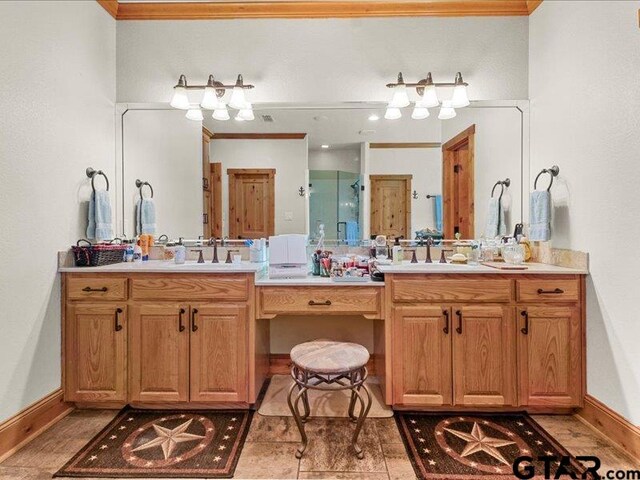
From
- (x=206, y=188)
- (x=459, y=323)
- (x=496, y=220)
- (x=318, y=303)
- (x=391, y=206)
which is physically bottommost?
(x=459, y=323)

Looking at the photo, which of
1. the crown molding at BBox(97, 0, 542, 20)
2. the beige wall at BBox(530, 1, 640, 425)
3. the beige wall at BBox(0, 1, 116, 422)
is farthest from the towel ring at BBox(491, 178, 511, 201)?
the beige wall at BBox(0, 1, 116, 422)

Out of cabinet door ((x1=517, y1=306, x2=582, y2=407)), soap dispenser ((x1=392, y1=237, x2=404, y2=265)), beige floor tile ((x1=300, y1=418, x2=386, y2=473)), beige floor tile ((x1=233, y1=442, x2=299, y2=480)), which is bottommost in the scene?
beige floor tile ((x1=233, y1=442, x2=299, y2=480))

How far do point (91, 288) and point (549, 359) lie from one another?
9.07 ft

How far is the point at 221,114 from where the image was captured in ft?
8.77

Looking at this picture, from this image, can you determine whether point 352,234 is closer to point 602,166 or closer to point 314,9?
point 602,166

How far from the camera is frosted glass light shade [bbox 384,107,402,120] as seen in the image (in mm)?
2633

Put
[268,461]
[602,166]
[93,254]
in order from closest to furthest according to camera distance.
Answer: [268,461] → [602,166] → [93,254]

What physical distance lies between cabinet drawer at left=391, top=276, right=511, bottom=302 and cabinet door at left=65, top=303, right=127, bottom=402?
1.71 m

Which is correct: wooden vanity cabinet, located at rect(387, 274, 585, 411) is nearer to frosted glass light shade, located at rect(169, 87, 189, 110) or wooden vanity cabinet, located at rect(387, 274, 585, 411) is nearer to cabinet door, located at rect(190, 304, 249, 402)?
cabinet door, located at rect(190, 304, 249, 402)

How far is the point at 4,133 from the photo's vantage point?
1797 mm

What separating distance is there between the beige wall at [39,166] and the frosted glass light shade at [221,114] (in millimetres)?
811

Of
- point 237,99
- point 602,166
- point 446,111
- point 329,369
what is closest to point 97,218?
point 237,99

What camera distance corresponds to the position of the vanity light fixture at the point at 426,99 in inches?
101

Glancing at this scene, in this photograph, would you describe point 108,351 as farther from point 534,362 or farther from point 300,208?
point 534,362
